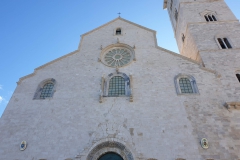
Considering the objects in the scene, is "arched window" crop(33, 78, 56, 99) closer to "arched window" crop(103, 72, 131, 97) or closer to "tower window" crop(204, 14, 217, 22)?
"arched window" crop(103, 72, 131, 97)

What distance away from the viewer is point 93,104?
11.2 meters

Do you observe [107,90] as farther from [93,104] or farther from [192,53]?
[192,53]

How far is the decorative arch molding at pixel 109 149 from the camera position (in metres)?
9.19

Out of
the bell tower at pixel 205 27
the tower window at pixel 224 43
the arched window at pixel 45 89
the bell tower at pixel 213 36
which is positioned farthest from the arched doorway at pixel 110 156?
the tower window at pixel 224 43

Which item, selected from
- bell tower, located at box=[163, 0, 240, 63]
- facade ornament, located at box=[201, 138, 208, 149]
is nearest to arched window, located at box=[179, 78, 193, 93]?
bell tower, located at box=[163, 0, 240, 63]

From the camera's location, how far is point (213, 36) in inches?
587

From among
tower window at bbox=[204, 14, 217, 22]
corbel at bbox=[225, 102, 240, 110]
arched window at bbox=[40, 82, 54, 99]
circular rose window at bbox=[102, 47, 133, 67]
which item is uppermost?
tower window at bbox=[204, 14, 217, 22]

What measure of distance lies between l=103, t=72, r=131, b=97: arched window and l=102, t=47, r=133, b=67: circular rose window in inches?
47.5

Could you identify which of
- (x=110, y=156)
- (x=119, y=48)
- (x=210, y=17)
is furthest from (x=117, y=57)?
(x=210, y=17)

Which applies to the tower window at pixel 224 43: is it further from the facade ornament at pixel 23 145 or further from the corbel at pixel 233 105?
the facade ornament at pixel 23 145

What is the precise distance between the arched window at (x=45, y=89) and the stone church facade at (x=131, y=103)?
0.24 ft

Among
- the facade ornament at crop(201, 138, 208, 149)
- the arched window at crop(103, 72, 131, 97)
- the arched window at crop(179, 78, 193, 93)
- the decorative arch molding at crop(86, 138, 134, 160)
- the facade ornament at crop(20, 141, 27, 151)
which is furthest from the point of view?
the arched window at crop(103, 72, 131, 97)

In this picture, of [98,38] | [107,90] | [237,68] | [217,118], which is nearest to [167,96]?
[217,118]

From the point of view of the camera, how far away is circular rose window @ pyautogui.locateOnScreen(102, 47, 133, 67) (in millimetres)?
13711
